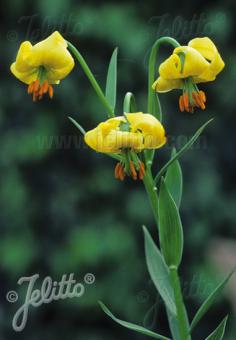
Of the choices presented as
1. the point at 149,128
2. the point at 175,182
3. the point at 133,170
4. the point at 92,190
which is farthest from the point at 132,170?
the point at 92,190

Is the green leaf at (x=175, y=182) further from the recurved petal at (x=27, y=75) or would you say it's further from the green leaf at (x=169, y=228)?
the recurved petal at (x=27, y=75)

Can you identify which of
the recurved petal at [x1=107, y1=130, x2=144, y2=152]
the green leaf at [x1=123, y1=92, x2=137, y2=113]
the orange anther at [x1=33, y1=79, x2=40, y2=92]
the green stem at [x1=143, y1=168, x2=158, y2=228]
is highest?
the orange anther at [x1=33, y1=79, x2=40, y2=92]

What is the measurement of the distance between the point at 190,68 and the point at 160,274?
0.42m

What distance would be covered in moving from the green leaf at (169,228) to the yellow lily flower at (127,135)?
0.27 ft

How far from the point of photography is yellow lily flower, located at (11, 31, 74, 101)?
4.12 ft

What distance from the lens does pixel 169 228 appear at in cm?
134

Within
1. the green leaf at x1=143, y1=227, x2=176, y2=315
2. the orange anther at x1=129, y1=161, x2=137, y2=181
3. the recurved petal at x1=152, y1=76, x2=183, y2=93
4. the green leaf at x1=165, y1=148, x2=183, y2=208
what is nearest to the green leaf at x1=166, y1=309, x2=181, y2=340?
the green leaf at x1=143, y1=227, x2=176, y2=315

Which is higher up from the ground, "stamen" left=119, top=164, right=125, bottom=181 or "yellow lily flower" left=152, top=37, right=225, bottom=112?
"yellow lily flower" left=152, top=37, right=225, bottom=112

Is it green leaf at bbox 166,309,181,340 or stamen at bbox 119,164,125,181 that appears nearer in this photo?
stamen at bbox 119,164,125,181

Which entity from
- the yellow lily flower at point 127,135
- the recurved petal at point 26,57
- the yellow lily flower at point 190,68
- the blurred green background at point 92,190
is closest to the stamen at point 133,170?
the yellow lily flower at point 127,135

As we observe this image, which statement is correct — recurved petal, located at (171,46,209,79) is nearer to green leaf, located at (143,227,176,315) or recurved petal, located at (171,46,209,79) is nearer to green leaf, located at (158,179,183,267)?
green leaf, located at (158,179,183,267)

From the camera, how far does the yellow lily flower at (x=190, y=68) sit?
4.02 ft

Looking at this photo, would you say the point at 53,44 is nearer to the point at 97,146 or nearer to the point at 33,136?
the point at 97,146

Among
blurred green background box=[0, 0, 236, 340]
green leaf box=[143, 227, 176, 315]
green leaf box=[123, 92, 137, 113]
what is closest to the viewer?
green leaf box=[123, 92, 137, 113]
